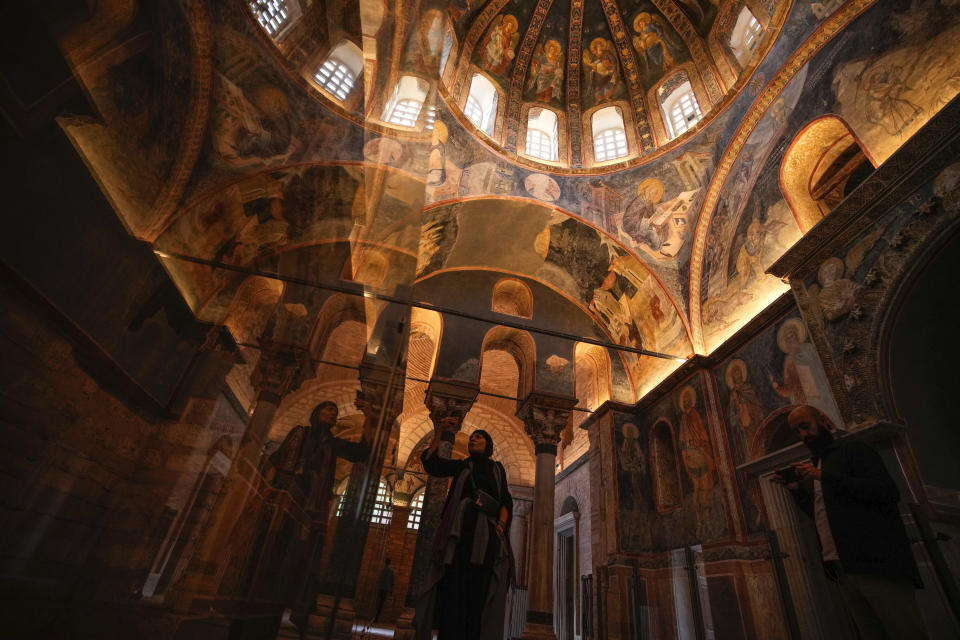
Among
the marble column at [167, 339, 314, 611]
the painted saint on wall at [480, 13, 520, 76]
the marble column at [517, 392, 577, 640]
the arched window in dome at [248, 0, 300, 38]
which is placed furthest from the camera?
the painted saint on wall at [480, 13, 520, 76]

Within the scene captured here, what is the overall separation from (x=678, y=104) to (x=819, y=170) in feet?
15.1

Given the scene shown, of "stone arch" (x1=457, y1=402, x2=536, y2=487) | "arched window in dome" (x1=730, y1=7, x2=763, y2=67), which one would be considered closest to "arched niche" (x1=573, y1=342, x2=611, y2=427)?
"stone arch" (x1=457, y1=402, x2=536, y2=487)

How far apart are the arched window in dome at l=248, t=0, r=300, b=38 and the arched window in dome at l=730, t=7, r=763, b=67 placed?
959 cm

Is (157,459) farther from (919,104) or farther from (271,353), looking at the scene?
(919,104)

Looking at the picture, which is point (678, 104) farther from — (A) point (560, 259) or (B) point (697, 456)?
(B) point (697, 456)

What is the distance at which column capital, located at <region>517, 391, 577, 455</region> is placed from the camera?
33.3 ft

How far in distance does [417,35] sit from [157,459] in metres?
1.90

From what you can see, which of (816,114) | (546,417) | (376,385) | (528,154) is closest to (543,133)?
(528,154)

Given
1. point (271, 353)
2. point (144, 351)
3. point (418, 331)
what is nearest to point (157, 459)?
point (144, 351)

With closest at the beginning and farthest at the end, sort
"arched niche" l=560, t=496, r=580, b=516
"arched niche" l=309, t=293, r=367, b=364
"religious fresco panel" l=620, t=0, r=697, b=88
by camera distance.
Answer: "arched niche" l=309, t=293, r=367, b=364 → "religious fresco panel" l=620, t=0, r=697, b=88 → "arched niche" l=560, t=496, r=580, b=516

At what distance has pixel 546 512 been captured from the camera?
30.4 ft

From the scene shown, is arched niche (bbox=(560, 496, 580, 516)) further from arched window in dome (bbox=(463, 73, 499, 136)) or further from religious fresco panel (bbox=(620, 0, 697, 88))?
religious fresco panel (bbox=(620, 0, 697, 88))

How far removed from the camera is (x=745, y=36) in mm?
9500

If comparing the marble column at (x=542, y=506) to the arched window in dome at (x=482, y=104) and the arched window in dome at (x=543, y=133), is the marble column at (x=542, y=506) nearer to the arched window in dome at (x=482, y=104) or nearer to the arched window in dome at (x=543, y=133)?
the arched window in dome at (x=543, y=133)
